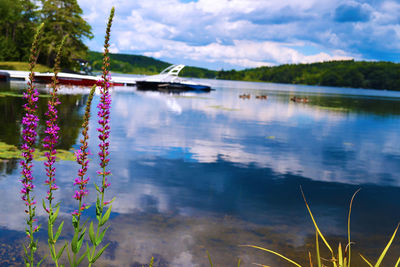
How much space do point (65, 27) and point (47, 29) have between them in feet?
12.5

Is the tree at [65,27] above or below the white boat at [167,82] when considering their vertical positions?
above

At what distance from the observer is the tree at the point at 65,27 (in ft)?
259

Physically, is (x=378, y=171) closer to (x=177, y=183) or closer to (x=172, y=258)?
(x=177, y=183)

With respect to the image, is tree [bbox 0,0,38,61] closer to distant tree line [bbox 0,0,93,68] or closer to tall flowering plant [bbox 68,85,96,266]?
distant tree line [bbox 0,0,93,68]

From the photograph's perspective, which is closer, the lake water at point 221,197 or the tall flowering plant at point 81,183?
the tall flowering plant at point 81,183

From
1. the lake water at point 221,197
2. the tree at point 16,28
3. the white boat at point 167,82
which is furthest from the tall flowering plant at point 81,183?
the tree at point 16,28

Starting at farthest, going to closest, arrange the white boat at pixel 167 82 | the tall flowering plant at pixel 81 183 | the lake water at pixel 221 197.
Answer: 1. the white boat at pixel 167 82
2. the lake water at pixel 221 197
3. the tall flowering plant at pixel 81 183

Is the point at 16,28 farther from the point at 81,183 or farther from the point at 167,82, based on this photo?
the point at 81,183

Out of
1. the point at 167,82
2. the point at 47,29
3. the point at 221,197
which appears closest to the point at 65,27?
the point at 47,29

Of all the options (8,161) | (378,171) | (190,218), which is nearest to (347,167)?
(378,171)

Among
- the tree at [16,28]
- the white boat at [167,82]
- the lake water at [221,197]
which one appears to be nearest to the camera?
the lake water at [221,197]

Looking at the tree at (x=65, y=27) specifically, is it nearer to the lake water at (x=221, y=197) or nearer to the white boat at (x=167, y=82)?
the white boat at (x=167, y=82)

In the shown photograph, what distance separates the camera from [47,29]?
264ft

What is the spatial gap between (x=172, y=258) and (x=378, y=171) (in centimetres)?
1130
